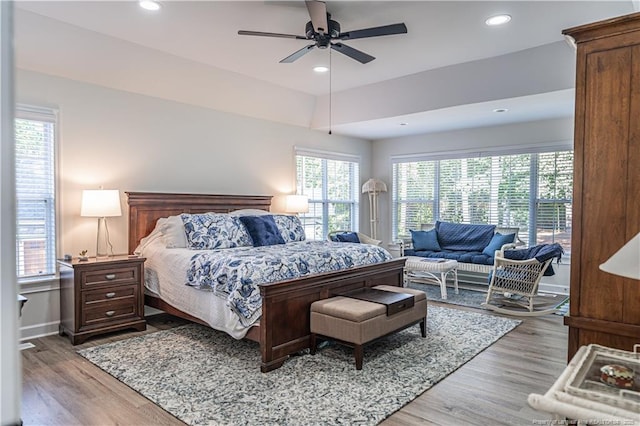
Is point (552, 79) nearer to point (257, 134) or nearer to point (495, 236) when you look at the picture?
point (495, 236)

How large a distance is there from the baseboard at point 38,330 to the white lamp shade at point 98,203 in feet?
3.62

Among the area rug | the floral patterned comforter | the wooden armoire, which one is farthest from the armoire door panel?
the floral patterned comforter

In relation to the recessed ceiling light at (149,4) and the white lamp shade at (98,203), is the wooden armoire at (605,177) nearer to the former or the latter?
the recessed ceiling light at (149,4)

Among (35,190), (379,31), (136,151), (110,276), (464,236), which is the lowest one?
(110,276)

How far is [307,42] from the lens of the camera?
4.07 m

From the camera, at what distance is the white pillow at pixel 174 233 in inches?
170

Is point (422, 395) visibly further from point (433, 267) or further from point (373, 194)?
point (373, 194)

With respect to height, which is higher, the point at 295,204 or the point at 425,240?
the point at 295,204

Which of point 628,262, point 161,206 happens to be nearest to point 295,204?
point 161,206

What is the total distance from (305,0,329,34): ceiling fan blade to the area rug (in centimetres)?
264

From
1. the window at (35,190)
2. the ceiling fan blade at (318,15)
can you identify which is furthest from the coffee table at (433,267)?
the window at (35,190)

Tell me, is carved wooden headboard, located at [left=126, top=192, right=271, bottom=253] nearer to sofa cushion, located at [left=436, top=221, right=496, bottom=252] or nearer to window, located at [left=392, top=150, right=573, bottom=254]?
sofa cushion, located at [left=436, top=221, right=496, bottom=252]

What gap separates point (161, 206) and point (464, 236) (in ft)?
14.3

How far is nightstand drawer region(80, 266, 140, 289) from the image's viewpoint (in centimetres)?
373
